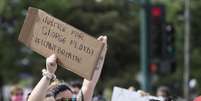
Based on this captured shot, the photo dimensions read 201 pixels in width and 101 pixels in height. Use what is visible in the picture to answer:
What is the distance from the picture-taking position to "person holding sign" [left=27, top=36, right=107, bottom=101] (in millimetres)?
5473

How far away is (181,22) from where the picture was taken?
129 ft

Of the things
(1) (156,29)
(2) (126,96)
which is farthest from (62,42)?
(1) (156,29)

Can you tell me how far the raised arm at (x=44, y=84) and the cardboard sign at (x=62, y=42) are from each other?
20 centimetres

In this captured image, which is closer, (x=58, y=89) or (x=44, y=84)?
(x=44, y=84)

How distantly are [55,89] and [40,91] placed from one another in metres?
0.26

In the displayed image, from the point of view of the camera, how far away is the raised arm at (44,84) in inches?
215

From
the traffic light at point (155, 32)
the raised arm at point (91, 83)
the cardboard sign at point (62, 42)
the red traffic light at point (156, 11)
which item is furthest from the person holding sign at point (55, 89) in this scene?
the red traffic light at point (156, 11)

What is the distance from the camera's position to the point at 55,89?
18.7ft

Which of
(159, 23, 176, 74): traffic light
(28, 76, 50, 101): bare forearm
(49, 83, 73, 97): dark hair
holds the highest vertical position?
(159, 23, 176, 74): traffic light

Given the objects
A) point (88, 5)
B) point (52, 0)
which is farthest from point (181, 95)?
point (52, 0)

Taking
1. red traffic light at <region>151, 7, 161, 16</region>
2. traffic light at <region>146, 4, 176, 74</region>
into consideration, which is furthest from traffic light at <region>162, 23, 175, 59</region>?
red traffic light at <region>151, 7, 161, 16</region>

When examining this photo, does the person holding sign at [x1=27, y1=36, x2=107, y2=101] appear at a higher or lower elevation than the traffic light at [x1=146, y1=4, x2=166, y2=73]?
lower

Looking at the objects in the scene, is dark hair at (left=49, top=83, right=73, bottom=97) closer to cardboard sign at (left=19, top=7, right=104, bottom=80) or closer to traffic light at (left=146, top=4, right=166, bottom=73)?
cardboard sign at (left=19, top=7, right=104, bottom=80)

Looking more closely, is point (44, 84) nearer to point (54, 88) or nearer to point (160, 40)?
point (54, 88)
